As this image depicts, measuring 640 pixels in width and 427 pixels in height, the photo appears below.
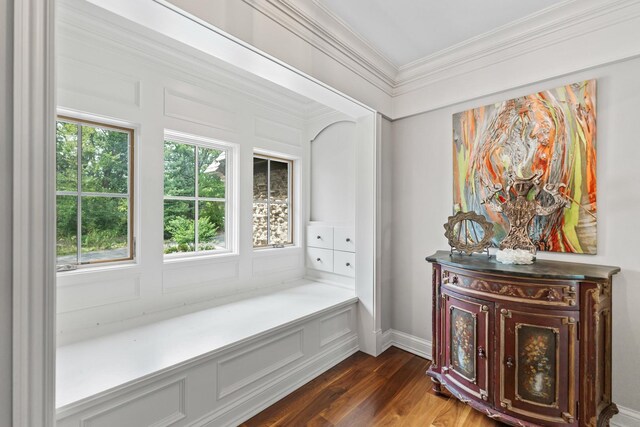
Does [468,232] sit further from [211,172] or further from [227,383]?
[211,172]

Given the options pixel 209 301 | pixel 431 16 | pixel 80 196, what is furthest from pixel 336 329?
pixel 431 16

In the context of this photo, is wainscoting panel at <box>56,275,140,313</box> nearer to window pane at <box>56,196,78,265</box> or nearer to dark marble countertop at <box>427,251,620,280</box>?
window pane at <box>56,196,78,265</box>

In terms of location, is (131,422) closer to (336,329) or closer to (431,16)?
(336,329)

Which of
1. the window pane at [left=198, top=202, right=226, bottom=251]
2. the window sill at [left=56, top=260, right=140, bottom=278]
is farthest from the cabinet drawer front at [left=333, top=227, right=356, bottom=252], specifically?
the window sill at [left=56, top=260, right=140, bottom=278]

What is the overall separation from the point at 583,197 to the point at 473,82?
117 centimetres

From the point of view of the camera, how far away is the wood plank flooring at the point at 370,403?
1.88 meters

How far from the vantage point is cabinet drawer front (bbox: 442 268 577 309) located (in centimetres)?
162

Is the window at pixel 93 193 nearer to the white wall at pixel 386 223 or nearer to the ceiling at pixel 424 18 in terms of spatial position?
the ceiling at pixel 424 18

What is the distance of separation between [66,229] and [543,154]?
11.1ft

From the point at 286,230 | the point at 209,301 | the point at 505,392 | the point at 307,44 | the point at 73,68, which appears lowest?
the point at 505,392

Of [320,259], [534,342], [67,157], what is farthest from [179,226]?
[534,342]

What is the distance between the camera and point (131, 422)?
1.46 m

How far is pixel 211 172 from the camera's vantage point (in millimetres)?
2852

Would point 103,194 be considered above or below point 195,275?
above
